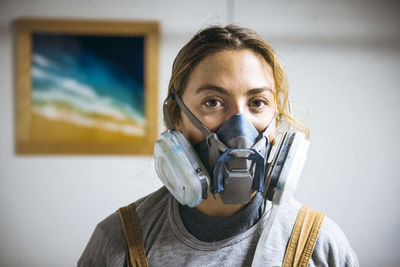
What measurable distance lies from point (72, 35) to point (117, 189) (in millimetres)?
1265

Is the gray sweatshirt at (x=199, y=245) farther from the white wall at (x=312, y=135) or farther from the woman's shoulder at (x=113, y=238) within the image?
the white wall at (x=312, y=135)

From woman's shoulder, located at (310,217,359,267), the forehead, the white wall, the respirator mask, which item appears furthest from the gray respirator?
the white wall

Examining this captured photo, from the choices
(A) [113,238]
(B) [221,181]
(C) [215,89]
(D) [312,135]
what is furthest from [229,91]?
(D) [312,135]

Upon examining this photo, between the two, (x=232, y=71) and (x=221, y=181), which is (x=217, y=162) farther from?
(x=232, y=71)

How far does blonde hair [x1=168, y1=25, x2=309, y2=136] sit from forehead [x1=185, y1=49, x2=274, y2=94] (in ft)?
0.07

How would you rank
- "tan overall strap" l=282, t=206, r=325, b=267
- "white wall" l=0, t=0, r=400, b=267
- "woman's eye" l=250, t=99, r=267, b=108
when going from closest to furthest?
"tan overall strap" l=282, t=206, r=325, b=267
"woman's eye" l=250, t=99, r=267, b=108
"white wall" l=0, t=0, r=400, b=267

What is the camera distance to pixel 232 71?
94 centimetres

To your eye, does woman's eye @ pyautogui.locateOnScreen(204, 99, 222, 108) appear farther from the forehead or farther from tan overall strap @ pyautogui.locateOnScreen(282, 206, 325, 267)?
tan overall strap @ pyautogui.locateOnScreen(282, 206, 325, 267)

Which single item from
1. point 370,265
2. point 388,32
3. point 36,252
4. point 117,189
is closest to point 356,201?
point 370,265

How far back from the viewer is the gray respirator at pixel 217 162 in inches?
35.7

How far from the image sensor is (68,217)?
2.56 m

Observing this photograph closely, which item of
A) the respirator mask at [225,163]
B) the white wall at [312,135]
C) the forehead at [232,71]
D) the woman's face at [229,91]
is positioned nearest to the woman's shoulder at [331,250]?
the respirator mask at [225,163]

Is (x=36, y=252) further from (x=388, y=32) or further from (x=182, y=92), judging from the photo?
(x=388, y=32)

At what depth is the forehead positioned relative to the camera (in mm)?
937
